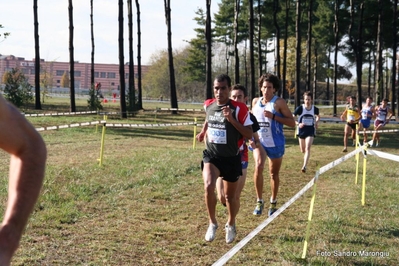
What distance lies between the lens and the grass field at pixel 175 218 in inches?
257

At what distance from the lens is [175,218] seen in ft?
27.9

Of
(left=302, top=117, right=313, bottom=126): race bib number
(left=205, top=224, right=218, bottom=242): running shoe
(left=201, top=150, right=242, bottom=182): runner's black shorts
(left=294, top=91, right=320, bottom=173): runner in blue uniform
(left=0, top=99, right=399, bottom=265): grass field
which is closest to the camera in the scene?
(left=0, top=99, right=399, bottom=265): grass field

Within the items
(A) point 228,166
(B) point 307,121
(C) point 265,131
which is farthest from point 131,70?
(A) point 228,166

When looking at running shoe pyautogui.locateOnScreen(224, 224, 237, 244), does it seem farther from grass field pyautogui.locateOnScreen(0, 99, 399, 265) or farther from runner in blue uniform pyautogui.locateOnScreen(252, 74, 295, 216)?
runner in blue uniform pyautogui.locateOnScreen(252, 74, 295, 216)

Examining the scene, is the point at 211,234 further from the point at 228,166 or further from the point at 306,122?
the point at 306,122

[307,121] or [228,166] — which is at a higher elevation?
[307,121]

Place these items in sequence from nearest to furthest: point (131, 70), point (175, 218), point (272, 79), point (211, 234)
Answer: point (211, 234) < point (175, 218) < point (272, 79) < point (131, 70)

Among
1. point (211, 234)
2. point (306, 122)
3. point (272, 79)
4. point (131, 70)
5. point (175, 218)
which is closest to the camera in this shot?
point (211, 234)

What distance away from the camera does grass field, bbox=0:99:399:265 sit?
6539mm

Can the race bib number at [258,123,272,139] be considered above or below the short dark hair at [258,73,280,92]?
below

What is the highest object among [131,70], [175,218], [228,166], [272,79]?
[131,70]

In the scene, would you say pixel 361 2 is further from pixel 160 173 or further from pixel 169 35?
pixel 160 173

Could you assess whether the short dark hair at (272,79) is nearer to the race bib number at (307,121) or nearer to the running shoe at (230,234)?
the running shoe at (230,234)

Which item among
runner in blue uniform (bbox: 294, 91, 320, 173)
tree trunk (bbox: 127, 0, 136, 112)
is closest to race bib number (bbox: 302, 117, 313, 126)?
runner in blue uniform (bbox: 294, 91, 320, 173)
